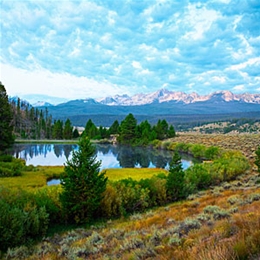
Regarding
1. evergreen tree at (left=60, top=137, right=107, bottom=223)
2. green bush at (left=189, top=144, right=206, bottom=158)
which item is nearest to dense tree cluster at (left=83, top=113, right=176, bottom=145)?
green bush at (left=189, top=144, right=206, bottom=158)

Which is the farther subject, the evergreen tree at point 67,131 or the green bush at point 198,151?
the evergreen tree at point 67,131

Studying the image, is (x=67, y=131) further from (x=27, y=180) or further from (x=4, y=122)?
(x=27, y=180)

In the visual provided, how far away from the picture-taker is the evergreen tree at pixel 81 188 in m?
16.4

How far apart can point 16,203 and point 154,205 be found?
11.5 metres

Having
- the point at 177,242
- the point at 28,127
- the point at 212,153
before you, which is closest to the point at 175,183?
the point at 177,242

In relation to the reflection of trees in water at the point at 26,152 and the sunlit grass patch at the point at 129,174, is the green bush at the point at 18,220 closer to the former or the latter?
the sunlit grass patch at the point at 129,174

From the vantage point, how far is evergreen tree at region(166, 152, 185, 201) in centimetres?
2331

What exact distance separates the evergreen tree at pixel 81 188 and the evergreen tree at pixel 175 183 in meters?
8.05

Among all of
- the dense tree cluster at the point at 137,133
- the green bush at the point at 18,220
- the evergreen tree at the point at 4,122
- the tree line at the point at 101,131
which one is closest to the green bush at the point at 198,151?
the dense tree cluster at the point at 137,133

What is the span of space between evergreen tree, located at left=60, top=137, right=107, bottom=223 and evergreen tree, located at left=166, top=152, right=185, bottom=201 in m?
8.05

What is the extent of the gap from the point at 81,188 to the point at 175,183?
9.66 metres

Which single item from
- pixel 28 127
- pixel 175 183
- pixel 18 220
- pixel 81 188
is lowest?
pixel 28 127

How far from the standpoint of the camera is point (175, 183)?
23.2 m

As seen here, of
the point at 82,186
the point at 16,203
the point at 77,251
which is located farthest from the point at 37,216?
the point at 77,251
